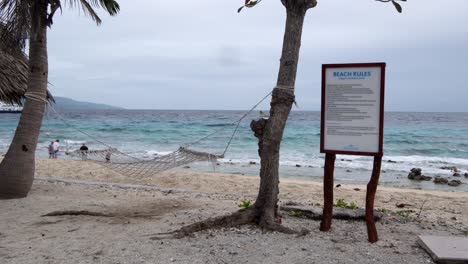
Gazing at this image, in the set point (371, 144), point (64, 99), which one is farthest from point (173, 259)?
point (64, 99)

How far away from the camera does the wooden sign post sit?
389cm

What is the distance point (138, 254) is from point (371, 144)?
2.08 m

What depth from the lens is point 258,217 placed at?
13.9 feet

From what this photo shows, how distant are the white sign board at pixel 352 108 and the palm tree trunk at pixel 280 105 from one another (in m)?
Result: 0.31

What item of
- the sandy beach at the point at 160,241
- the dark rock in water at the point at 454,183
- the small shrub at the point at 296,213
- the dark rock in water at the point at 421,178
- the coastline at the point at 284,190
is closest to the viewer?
the sandy beach at the point at 160,241

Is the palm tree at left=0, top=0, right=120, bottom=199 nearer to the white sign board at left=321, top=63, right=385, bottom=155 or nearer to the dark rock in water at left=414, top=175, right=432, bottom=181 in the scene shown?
the white sign board at left=321, top=63, right=385, bottom=155

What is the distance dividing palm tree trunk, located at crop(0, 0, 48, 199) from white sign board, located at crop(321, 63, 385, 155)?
3.56m

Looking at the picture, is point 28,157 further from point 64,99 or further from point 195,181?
point 64,99

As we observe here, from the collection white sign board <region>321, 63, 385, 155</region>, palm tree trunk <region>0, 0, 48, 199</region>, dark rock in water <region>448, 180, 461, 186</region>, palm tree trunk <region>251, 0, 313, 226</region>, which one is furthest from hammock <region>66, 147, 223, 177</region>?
dark rock in water <region>448, 180, 461, 186</region>

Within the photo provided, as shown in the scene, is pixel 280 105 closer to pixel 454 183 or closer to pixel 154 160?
pixel 154 160

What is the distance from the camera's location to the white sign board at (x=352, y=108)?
3.89m

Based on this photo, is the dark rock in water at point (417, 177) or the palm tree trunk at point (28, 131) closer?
the palm tree trunk at point (28, 131)

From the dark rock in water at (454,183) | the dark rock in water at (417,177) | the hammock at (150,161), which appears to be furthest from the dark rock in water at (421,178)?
the hammock at (150,161)

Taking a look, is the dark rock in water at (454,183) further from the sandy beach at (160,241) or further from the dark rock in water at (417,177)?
the sandy beach at (160,241)
